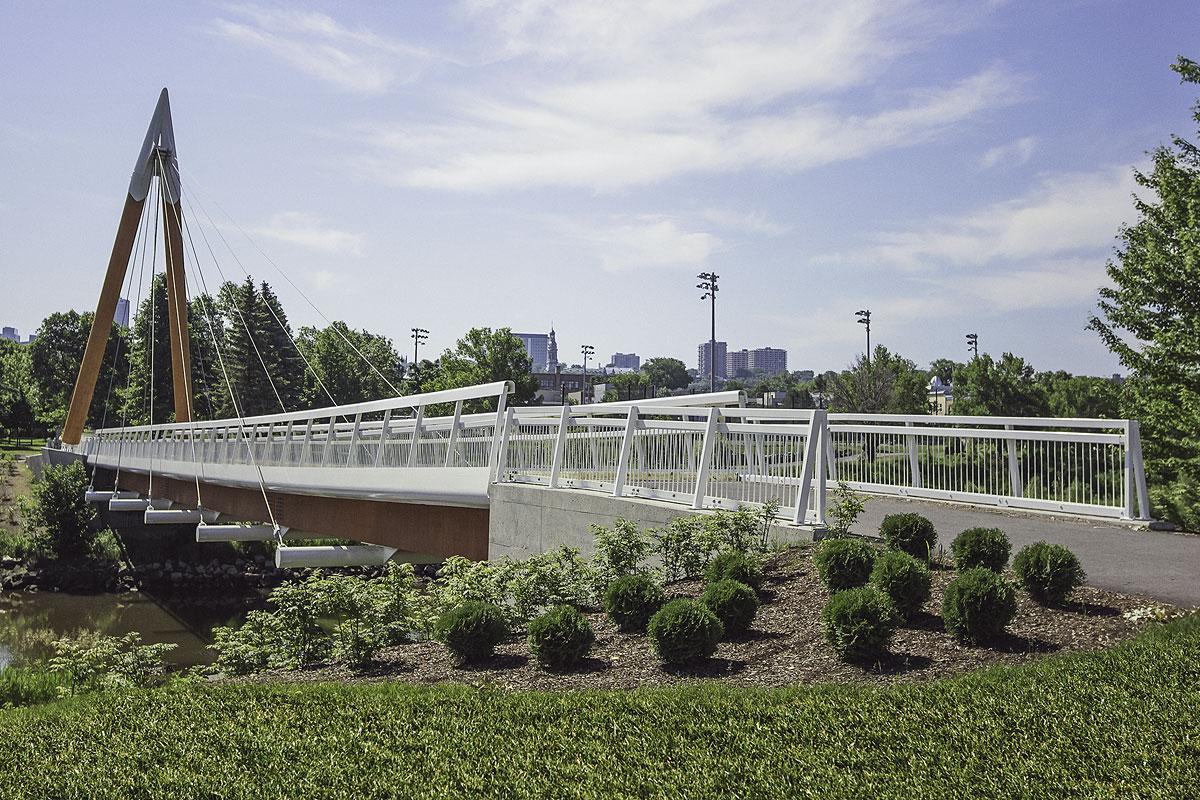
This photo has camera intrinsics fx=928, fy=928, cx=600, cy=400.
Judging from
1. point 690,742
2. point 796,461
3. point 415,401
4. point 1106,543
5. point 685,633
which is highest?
point 415,401

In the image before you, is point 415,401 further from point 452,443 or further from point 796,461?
point 796,461

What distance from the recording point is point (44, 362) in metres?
83.2

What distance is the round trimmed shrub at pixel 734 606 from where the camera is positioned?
7.97 metres

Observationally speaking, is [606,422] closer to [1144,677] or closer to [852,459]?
[852,459]

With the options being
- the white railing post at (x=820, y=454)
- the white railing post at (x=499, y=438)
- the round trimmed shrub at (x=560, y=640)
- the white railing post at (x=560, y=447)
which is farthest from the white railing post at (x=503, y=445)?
the round trimmed shrub at (x=560, y=640)

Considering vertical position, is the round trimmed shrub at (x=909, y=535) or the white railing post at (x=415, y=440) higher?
the white railing post at (x=415, y=440)

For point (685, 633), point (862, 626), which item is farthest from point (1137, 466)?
point (685, 633)

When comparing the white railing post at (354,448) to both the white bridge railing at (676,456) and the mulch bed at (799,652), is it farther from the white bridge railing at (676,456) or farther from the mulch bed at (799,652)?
the mulch bed at (799,652)

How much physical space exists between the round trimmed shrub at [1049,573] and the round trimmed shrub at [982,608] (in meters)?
0.85

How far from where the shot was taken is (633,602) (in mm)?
8656

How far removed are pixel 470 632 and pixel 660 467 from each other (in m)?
4.65

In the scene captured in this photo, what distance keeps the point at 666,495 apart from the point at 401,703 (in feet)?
18.5

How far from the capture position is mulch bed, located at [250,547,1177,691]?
677 cm

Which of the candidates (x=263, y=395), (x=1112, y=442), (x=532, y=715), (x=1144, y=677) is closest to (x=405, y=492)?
(x=532, y=715)
